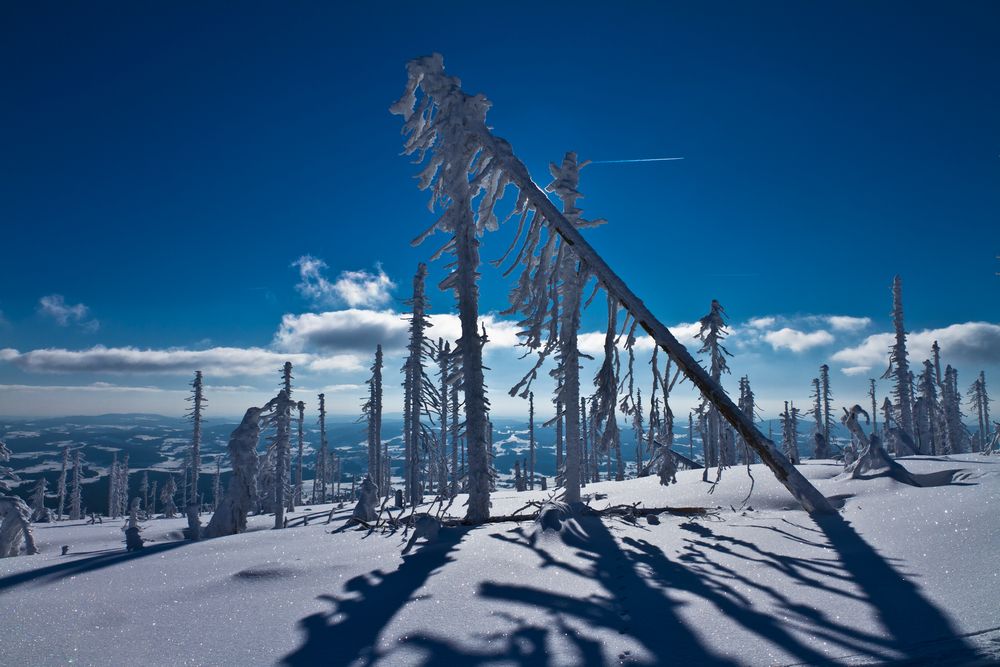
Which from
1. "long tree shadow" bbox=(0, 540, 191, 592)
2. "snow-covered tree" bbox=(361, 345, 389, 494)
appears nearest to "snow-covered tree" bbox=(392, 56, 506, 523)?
"long tree shadow" bbox=(0, 540, 191, 592)

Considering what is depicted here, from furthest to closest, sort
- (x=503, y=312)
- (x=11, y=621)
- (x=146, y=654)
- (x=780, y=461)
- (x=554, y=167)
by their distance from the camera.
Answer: (x=554, y=167) < (x=503, y=312) < (x=780, y=461) < (x=11, y=621) < (x=146, y=654)

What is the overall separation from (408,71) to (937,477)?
12.1 meters

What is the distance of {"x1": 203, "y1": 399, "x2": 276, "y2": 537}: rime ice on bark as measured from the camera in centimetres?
1241

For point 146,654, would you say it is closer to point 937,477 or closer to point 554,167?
point 937,477

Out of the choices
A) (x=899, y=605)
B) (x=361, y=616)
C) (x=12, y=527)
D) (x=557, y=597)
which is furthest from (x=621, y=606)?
(x=12, y=527)

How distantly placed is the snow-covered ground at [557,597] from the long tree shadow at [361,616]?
18 mm

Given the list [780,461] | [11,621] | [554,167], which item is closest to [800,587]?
[780,461]

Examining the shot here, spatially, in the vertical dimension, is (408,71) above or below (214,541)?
above

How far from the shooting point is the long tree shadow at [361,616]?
282 cm

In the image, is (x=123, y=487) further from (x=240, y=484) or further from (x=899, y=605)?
(x=899, y=605)

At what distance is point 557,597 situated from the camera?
372cm

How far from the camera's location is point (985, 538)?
13.5 ft

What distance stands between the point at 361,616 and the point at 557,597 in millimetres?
1483

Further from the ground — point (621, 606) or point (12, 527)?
point (621, 606)
